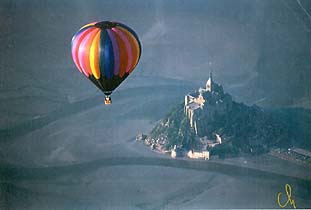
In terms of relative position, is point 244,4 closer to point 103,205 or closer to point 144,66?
point 144,66

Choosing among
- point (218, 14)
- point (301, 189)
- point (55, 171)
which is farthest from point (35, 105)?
point (301, 189)

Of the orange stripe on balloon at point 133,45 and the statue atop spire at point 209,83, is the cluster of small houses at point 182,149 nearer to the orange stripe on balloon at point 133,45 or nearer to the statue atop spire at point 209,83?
the statue atop spire at point 209,83

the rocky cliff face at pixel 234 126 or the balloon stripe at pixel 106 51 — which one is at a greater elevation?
the balloon stripe at pixel 106 51

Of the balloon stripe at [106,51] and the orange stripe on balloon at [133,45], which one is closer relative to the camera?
the balloon stripe at [106,51]

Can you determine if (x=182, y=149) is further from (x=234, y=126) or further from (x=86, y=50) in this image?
(x=86, y=50)
